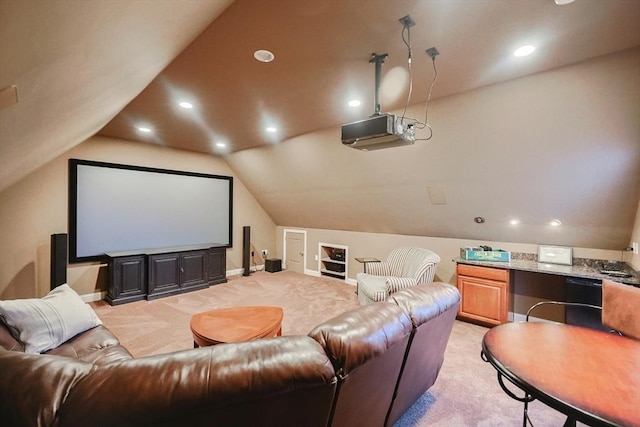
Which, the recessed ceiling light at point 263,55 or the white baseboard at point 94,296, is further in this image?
the white baseboard at point 94,296

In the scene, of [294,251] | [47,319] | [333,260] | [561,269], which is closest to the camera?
[47,319]

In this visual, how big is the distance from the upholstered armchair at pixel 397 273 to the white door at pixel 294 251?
2545mm

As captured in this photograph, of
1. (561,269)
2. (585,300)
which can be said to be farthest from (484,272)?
(585,300)

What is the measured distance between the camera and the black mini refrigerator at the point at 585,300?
2885 mm

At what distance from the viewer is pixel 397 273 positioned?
4293 millimetres

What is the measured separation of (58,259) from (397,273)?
4845 mm

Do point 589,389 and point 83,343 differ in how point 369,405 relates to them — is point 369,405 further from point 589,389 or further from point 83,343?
point 83,343

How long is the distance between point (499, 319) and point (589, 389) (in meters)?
2.67

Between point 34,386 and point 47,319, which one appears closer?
point 34,386

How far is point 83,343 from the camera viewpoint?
2.02 metres

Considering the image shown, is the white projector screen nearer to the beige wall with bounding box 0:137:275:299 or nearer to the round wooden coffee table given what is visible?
the beige wall with bounding box 0:137:275:299

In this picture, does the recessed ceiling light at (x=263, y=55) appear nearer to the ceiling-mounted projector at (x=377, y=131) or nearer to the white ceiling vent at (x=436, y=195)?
the ceiling-mounted projector at (x=377, y=131)

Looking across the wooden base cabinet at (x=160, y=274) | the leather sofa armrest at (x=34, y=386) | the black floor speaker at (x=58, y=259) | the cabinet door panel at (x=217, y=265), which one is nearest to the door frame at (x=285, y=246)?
the cabinet door panel at (x=217, y=265)

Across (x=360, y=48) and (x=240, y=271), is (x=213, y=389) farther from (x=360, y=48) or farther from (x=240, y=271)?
(x=240, y=271)
